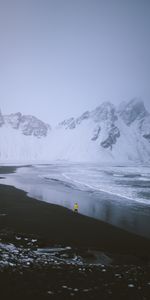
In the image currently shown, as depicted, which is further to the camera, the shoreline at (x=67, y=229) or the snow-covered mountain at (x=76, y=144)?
the snow-covered mountain at (x=76, y=144)

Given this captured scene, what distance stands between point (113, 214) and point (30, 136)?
177 metres

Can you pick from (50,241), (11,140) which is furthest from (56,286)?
(11,140)

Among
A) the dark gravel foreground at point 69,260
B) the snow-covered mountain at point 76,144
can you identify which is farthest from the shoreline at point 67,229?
the snow-covered mountain at point 76,144

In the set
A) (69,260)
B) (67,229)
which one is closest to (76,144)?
(67,229)

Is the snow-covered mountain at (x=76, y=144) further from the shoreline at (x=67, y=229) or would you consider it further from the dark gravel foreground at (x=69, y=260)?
the dark gravel foreground at (x=69, y=260)

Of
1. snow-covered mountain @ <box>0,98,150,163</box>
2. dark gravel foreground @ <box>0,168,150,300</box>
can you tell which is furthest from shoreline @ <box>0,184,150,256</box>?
snow-covered mountain @ <box>0,98,150,163</box>

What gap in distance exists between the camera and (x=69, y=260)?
11461 mm

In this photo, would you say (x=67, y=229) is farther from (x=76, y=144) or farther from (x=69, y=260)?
(x=76, y=144)

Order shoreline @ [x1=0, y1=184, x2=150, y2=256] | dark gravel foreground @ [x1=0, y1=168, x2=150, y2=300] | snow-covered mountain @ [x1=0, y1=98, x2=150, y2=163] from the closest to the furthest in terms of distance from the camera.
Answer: dark gravel foreground @ [x1=0, y1=168, x2=150, y2=300] < shoreline @ [x1=0, y1=184, x2=150, y2=256] < snow-covered mountain @ [x1=0, y1=98, x2=150, y2=163]

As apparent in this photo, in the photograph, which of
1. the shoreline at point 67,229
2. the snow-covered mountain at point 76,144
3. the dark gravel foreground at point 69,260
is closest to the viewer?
the dark gravel foreground at point 69,260

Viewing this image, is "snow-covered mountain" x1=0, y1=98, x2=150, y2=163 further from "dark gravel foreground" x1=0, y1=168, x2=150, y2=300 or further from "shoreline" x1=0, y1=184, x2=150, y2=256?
"dark gravel foreground" x1=0, y1=168, x2=150, y2=300

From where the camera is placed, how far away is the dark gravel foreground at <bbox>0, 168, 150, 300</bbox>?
895 cm

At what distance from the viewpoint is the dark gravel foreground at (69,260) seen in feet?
29.3

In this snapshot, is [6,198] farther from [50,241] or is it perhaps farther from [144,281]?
[144,281]
